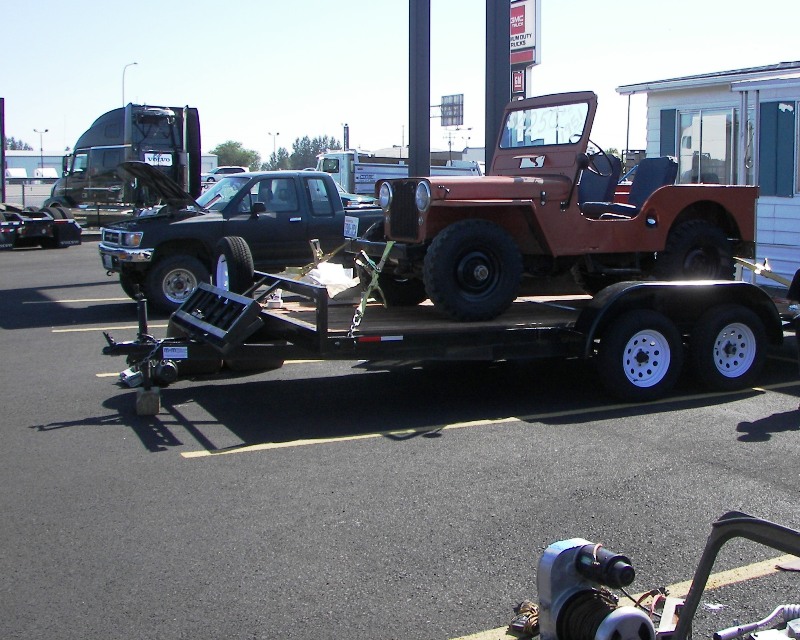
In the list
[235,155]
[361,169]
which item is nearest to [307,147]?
[235,155]

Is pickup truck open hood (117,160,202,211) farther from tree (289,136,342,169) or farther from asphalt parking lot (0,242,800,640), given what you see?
tree (289,136,342,169)

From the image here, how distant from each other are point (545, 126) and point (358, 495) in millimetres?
4958

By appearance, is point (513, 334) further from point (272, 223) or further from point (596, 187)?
point (272, 223)

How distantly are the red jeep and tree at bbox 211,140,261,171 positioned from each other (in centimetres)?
9151

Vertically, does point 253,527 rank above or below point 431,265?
below

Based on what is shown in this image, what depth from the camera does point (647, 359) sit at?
7.99m

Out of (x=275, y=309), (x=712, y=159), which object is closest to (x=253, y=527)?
(x=275, y=309)

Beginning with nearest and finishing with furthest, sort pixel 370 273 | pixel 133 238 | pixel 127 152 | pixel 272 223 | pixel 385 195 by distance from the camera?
pixel 385 195, pixel 370 273, pixel 133 238, pixel 272 223, pixel 127 152

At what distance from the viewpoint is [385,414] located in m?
7.67

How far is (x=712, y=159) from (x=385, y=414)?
9.72m

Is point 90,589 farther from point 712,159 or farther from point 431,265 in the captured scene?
point 712,159

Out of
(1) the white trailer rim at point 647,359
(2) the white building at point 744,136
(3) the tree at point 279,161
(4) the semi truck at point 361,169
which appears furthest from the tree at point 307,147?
(1) the white trailer rim at point 647,359

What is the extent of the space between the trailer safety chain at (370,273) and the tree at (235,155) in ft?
302

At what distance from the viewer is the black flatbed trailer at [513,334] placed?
723 centimetres
